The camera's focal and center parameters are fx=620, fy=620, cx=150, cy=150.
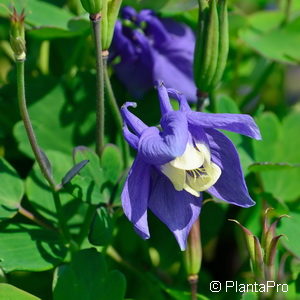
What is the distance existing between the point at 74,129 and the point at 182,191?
282 millimetres

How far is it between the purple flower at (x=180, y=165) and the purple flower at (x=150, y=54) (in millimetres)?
244

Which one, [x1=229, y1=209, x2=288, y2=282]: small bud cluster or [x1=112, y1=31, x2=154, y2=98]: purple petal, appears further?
[x1=112, y1=31, x2=154, y2=98]: purple petal

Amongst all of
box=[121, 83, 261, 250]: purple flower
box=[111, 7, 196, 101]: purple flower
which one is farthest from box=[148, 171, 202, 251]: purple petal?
box=[111, 7, 196, 101]: purple flower

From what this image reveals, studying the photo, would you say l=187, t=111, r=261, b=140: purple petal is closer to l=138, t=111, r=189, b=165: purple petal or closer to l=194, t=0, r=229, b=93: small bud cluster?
l=138, t=111, r=189, b=165: purple petal

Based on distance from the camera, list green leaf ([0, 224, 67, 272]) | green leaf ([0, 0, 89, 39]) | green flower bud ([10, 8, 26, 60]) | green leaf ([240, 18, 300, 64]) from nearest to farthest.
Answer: green flower bud ([10, 8, 26, 60]) < green leaf ([0, 224, 67, 272]) < green leaf ([0, 0, 89, 39]) < green leaf ([240, 18, 300, 64])

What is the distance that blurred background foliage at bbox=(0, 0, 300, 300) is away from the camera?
0.67 metres

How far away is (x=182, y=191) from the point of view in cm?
63

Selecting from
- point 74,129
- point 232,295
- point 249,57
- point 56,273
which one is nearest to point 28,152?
point 74,129

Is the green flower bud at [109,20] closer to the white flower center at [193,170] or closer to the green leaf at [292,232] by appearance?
the white flower center at [193,170]

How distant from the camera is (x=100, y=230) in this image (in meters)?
0.64

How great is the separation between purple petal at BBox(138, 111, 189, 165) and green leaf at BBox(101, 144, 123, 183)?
0.38ft

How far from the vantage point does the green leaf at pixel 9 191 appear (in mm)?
677

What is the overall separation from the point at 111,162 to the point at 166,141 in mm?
154

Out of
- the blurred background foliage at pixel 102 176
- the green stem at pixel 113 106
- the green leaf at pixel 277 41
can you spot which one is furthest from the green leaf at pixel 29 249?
the green leaf at pixel 277 41
